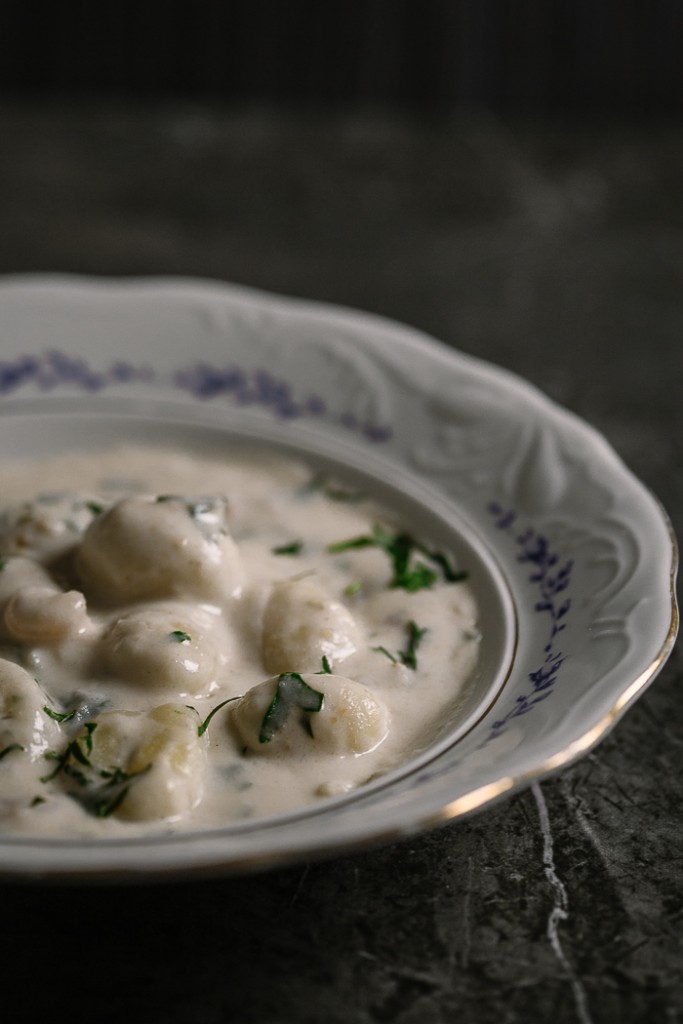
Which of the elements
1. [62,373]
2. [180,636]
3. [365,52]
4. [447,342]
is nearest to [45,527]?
[180,636]

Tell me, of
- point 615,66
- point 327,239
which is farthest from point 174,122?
point 615,66

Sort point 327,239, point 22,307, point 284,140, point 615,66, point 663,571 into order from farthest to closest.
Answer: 1. point 615,66
2. point 284,140
3. point 327,239
4. point 22,307
5. point 663,571

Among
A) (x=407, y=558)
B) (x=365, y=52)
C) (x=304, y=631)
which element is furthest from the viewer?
(x=365, y=52)

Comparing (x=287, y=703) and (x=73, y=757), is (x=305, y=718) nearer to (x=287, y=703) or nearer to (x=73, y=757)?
(x=287, y=703)

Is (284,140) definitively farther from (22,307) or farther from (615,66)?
(22,307)

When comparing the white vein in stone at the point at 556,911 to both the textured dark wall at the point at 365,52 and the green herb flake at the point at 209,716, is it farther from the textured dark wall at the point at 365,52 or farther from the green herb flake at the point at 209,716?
the textured dark wall at the point at 365,52

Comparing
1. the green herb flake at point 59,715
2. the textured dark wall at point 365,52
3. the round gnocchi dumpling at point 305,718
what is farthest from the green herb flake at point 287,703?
the textured dark wall at point 365,52
